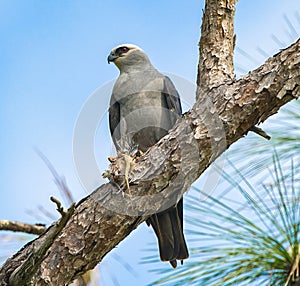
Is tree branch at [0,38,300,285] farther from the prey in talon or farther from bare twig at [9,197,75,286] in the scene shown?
bare twig at [9,197,75,286]

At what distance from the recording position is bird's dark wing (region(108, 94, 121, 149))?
384cm

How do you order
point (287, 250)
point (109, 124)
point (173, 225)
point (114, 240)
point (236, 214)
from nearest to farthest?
point (114, 240), point (287, 250), point (236, 214), point (173, 225), point (109, 124)

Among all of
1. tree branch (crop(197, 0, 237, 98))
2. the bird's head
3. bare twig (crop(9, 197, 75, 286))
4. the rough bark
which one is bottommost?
bare twig (crop(9, 197, 75, 286))

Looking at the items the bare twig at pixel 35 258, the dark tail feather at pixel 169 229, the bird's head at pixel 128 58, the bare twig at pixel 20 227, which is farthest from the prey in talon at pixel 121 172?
the bird's head at pixel 128 58

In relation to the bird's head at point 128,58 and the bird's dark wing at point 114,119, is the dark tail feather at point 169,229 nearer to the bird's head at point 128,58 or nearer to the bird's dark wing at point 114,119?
the bird's dark wing at point 114,119

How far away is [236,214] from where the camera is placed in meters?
2.99

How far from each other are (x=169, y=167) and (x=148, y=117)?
4.22ft

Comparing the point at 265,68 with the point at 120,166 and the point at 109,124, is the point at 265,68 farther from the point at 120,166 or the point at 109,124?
the point at 109,124

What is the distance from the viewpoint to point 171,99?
3734mm

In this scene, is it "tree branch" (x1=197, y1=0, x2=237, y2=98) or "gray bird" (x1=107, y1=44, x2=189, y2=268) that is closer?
"tree branch" (x1=197, y1=0, x2=237, y2=98)

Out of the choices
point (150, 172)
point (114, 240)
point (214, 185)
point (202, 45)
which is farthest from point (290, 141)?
point (114, 240)

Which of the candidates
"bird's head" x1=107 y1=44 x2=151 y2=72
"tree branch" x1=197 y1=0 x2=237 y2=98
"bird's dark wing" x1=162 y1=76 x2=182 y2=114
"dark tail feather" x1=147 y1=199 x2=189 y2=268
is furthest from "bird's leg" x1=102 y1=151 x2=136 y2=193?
"bird's head" x1=107 y1=44 x2=151 y2=72

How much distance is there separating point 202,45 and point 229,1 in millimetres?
297

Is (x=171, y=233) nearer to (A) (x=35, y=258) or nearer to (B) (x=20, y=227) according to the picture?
(B) (x=20, y=227)
